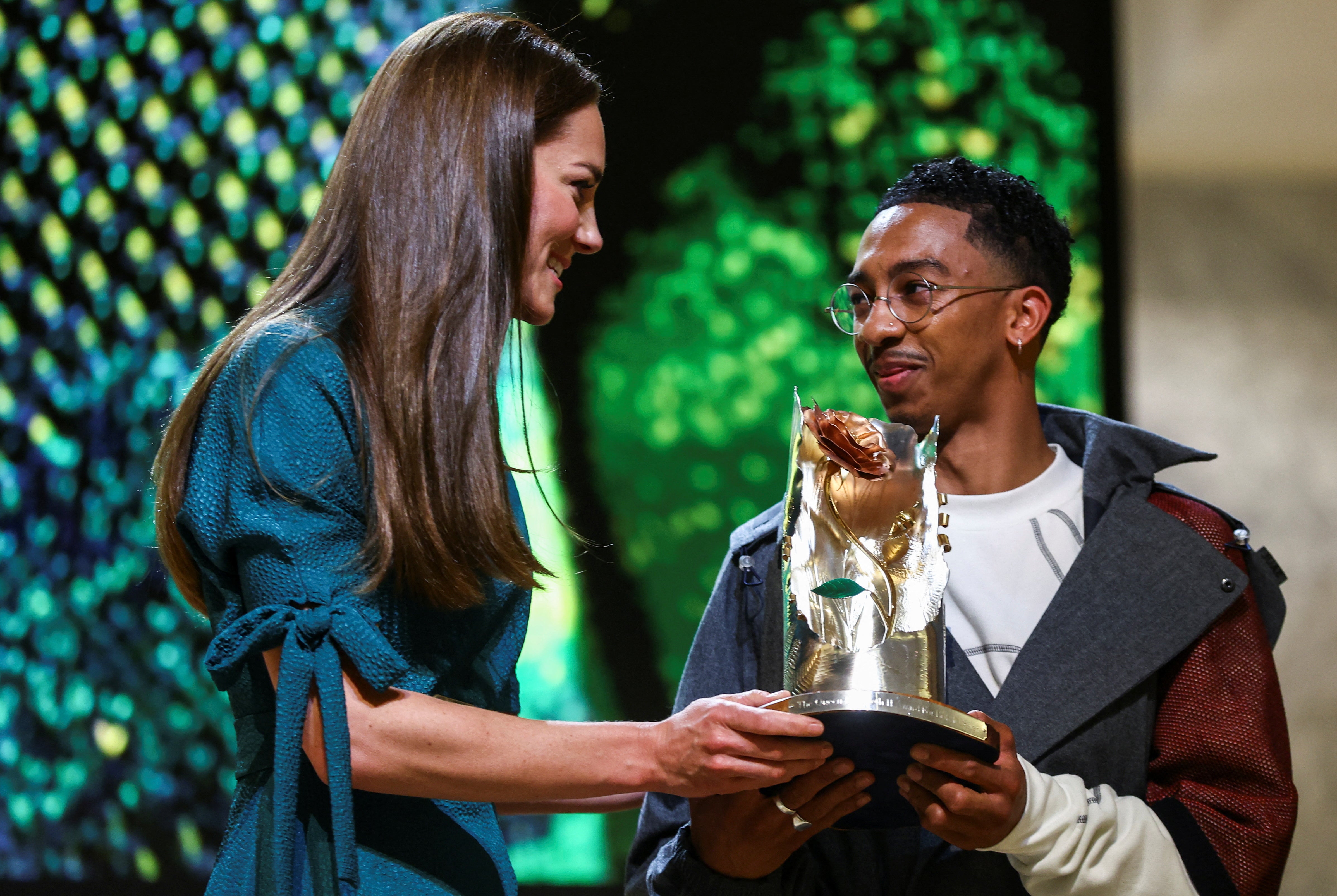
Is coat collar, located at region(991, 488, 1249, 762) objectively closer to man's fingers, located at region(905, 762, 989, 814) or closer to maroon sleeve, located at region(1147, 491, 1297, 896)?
maroon sleeve, located at region(1147, 491, 1297, 896)

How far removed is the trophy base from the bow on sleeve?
36 cm

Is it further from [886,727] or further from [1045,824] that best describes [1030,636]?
[886,727]

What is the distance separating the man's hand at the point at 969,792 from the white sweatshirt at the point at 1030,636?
33 millimetres

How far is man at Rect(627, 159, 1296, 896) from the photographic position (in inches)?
49.4

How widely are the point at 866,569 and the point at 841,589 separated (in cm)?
3

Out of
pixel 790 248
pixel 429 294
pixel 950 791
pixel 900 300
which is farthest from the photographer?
pixel 790 248

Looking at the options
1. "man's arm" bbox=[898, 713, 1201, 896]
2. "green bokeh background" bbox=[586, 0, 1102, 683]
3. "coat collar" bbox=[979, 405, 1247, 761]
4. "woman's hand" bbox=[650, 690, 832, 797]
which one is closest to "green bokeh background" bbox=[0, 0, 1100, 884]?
"green bokeh background" bbox=[586, 0, 1102, 683]

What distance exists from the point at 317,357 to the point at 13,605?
2.13 metres

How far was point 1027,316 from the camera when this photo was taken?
1668 mm

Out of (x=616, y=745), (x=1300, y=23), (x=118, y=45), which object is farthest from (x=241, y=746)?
(x=1300, y=23)

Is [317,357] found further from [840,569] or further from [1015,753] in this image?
[1015,753]

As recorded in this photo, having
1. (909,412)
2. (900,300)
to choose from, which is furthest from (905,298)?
(909,412)

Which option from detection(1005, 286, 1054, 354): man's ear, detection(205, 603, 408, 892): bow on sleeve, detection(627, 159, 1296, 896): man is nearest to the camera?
detection(205, 603, 408, 892): bow on sleeve

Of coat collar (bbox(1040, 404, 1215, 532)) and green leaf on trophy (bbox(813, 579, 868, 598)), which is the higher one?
green leaf on trophy (bbox(813, 579, 868, 598))
